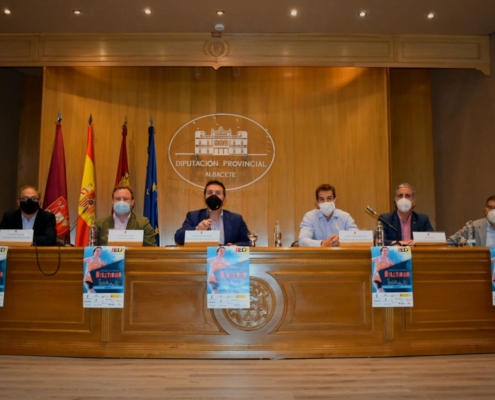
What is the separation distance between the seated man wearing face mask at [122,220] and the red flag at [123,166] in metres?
1.68

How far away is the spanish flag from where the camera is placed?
5082 millimetres

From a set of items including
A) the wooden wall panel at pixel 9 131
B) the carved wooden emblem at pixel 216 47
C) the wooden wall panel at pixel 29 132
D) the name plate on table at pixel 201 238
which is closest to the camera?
the name plate on table at pixel 201 238

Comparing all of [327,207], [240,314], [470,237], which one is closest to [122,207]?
[240,314]

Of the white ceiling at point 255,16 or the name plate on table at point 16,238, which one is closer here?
the name plate on table at point 16,238

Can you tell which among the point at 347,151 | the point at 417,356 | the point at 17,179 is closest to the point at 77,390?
the point at 417,356

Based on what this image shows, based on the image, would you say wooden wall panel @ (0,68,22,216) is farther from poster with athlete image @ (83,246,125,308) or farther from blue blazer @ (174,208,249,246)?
poster with athlete image @ (83,246,125,308)

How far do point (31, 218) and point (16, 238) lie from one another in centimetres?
61

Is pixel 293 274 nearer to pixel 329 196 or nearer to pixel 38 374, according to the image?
pixel 329 196

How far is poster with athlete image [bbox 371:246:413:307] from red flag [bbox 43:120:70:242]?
3.47 metres

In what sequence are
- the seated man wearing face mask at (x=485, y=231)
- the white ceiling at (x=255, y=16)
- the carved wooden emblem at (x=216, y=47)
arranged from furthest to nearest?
the carved wooden emblem at (x=216, y=47) → the white ceiling at (x=255, y=16) → the seated man wearing face mask at (x=485, y=231)

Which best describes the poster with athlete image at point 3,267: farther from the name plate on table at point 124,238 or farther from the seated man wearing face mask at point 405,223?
the seated man wearing face mask at point 405,223

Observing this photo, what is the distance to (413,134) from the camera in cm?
632

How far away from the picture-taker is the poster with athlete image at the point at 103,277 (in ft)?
9.87

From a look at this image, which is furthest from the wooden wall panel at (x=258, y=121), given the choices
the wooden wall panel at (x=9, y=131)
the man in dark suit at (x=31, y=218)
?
the man in dark suit at (x=31, y=218)
